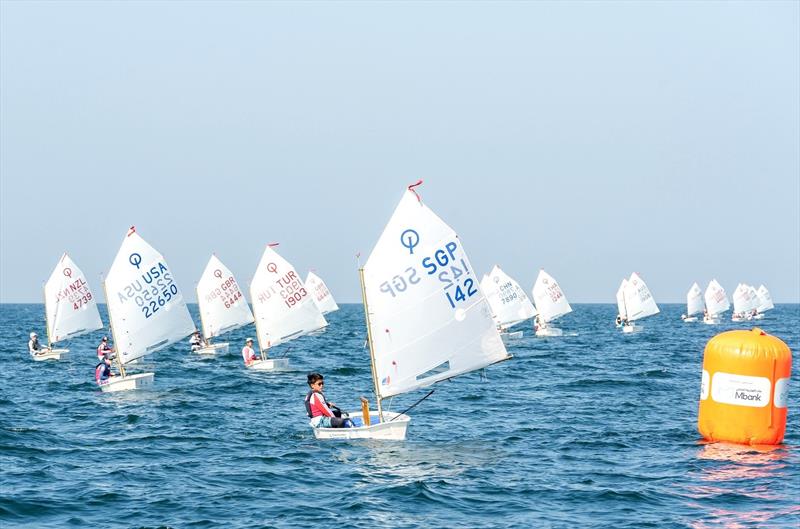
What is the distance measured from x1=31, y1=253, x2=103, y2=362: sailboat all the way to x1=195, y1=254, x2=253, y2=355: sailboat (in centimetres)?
622

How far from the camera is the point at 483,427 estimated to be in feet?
91.0

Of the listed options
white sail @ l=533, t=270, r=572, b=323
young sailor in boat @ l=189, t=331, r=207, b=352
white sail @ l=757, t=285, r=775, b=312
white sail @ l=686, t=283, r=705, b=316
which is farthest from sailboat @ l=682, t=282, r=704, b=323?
young sailor in boat @ l=189, t=331, r=207, b=352

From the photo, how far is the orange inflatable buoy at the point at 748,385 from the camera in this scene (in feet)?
70.9

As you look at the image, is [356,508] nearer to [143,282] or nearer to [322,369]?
[143,282]

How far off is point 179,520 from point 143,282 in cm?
2557

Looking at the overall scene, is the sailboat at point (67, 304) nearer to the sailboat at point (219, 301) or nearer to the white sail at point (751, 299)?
the sailboat at point (219, 301)

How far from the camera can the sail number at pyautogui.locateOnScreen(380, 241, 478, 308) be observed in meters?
24.0

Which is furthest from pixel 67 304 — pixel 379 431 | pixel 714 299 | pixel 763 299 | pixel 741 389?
pixel 763 299

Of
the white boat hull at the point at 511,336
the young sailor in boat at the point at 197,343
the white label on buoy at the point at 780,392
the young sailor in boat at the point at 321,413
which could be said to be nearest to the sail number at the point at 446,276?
the young sailor in boat at the point at 321,413

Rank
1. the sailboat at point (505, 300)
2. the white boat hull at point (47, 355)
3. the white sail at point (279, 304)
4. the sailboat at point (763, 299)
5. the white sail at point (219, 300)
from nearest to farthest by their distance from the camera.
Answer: the white sail at point (279, 304) → the white boat hull at point (47, 355) → the white sail at point (219, 300) → the sailboat at point (505, 300) → the sailboat at point (763, 299)

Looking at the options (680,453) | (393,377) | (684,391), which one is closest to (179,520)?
(393,377)

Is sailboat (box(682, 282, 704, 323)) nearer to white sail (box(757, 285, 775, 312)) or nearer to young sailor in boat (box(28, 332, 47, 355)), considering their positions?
white sail (box(757, 285, 775, 312))

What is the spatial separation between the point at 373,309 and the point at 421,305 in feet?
3.85

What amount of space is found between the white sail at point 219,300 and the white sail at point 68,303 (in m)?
6.21
